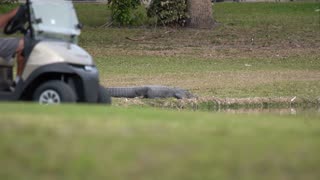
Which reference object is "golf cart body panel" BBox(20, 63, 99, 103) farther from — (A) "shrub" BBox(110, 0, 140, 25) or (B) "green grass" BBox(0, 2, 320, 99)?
(A) "shrub" BBox(110, 0, 140, 25)

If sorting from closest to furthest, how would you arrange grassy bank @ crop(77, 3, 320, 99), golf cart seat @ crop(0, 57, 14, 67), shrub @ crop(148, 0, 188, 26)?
golf cart seat @ crop(0, 57, 14, 67), grassy bank @ crop(77, 3, 320, 99), shrub @ crop(148, 0, 188, 26)

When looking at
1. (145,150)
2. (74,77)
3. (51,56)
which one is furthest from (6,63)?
(145,150)

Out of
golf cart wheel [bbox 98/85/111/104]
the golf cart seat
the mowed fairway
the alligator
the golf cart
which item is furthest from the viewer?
the alligator

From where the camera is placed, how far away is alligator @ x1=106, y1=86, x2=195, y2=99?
18.7m

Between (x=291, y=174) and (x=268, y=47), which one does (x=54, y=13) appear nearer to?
(x=291, y=174)

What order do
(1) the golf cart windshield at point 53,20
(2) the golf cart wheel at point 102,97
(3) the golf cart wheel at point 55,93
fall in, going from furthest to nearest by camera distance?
(2) the golf cart wheel at point 102,97, (1) the golf cart windshield at point 53,20, (3) the golf cart wheel at point 55,93

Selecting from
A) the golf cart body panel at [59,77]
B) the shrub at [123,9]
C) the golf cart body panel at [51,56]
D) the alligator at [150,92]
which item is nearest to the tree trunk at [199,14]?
the shrub at [123,9]

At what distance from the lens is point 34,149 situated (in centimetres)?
866

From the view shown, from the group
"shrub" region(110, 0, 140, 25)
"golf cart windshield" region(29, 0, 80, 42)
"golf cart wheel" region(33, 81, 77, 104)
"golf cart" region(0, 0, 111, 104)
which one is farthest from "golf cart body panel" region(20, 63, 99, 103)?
"shrub" region(110, 0, 140, 25)

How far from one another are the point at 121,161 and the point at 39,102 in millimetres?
4170

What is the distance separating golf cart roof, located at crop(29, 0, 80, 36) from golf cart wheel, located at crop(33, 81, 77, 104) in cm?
105

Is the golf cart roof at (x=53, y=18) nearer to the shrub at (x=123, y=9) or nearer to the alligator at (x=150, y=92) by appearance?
the alligator at (x=150, y=92)

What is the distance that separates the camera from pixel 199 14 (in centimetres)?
3447

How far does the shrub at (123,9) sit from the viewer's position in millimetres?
33031
